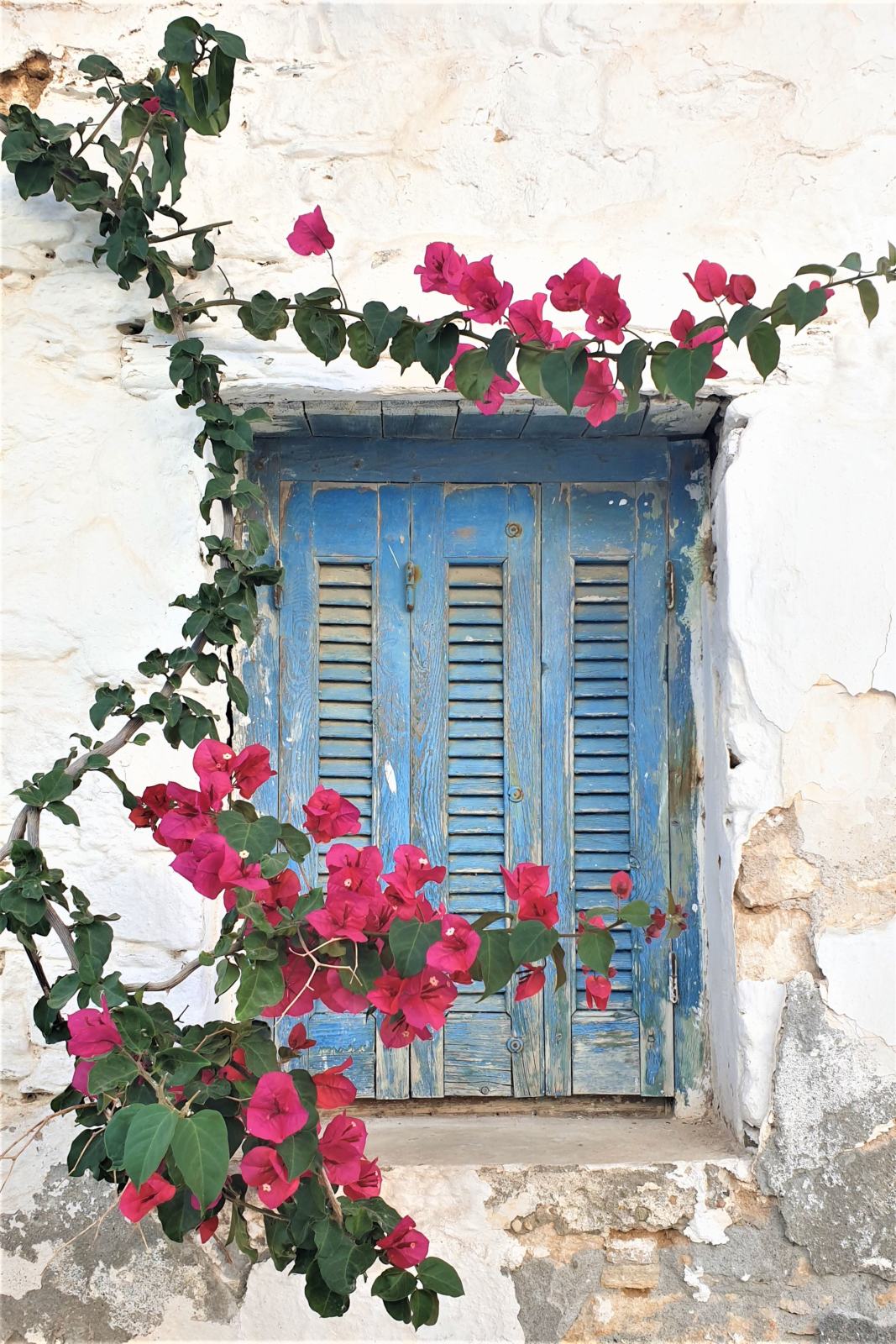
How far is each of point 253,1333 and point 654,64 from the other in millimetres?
2241

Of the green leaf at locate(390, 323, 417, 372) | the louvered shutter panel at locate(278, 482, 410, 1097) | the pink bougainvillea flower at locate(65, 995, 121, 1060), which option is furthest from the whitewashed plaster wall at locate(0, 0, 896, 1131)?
the pink bougainvillea flower at locate(65, 995, 121, 1060)

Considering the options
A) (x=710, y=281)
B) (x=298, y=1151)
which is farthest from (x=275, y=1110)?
(x=710, y=281)

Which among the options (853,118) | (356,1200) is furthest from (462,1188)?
(853,118)

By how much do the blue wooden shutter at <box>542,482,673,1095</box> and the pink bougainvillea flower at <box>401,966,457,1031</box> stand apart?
2.48 feet

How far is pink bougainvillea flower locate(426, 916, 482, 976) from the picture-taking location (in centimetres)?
127

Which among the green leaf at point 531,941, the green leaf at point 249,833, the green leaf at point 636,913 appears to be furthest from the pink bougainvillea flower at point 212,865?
the green leaf at point 636,913

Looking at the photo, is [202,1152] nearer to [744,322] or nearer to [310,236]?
[744,322]

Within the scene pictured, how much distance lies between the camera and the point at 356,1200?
1.40 metres

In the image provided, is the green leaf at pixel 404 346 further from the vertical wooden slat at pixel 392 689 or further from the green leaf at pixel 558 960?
the green leaf at pixel 558 960

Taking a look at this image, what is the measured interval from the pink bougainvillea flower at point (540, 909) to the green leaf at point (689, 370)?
593 millimetres

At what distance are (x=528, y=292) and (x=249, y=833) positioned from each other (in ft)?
3.67

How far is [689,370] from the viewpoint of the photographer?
124 centimetres

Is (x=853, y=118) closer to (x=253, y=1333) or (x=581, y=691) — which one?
(x=581, y=691)

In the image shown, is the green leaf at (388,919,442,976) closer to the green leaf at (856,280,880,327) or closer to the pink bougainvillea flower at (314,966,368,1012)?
the pink bougainvillea flower at (314,966,368,1012)
